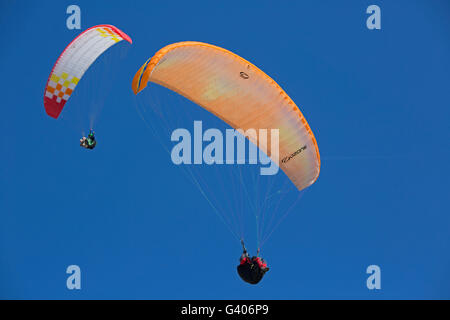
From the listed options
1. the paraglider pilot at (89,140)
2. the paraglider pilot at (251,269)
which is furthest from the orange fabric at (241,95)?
the paraglider pilot at (89,140)

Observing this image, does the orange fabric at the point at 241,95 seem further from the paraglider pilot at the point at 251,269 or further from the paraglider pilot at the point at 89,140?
the paraglider pilot at the point at 89,140

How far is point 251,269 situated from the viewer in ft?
70.5

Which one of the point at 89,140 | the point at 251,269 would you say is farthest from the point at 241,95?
the point at 89,140

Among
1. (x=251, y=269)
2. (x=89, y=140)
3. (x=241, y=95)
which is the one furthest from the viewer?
(x=89, y=140)

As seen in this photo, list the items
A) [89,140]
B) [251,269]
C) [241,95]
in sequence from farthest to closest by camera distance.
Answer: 1. [89,140]
2. [241,95]
3. [251,269]

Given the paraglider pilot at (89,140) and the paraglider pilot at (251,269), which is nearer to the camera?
the paraglider pilot at (251,269)

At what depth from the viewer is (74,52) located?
2366 cm

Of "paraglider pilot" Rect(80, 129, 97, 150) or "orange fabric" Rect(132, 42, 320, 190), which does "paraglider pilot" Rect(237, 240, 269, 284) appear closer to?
"orange fabric" Rect(132, 42, 320, 190)

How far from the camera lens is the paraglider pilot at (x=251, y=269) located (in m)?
21.5

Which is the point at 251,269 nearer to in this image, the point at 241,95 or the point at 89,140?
the point at 241,95

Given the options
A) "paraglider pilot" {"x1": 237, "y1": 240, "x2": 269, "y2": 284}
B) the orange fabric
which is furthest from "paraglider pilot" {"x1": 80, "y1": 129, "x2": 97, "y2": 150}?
"paraglider pilot" {"x1": 237, "y1": 240, "x2": 269, "y2": 284}

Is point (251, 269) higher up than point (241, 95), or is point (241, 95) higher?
point (241, 95)

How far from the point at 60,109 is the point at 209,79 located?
5342mm
